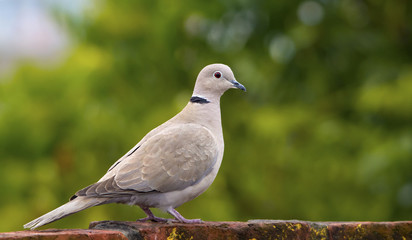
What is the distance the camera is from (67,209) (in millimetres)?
3311

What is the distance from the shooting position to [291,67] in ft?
31.2

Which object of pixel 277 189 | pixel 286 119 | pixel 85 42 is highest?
pixel 85 42

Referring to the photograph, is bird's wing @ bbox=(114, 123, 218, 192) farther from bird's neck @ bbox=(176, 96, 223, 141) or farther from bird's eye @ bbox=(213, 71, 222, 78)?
bird's eye @ bbox=(213, 71, 222, 78)

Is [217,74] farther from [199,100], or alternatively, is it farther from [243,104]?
[243,104]

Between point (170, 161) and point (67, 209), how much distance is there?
70cm

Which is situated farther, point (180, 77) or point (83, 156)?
point (180, 77)

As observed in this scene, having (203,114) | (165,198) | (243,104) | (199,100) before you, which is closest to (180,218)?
(165,198)

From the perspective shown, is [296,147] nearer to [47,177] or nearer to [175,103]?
[175,103]

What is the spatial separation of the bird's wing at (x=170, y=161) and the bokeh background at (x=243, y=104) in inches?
163

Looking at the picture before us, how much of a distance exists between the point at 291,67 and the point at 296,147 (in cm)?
146

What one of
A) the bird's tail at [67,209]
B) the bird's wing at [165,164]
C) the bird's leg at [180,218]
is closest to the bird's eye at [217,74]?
the bird's wing at [165,164]

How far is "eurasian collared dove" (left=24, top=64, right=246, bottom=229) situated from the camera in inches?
139

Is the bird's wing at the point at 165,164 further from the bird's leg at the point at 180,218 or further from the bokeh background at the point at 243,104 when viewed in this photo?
the bokeh background at the point at 243,104

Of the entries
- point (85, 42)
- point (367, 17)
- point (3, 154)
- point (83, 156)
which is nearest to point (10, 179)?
point (3, 154)
